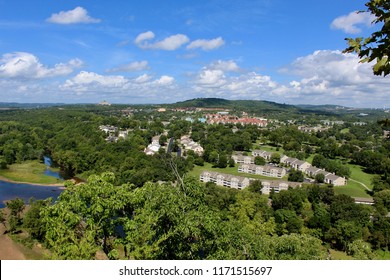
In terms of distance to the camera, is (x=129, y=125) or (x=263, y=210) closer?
(x=263, y=210)

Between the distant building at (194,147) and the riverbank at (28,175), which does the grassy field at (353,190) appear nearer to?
the distant building at (194,147)

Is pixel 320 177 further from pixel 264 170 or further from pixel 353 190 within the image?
pixel 264 170

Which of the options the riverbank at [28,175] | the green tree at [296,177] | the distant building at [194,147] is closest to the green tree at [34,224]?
the riverbank at [28,175]

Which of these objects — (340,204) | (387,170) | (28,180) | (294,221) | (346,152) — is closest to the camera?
(294,221)

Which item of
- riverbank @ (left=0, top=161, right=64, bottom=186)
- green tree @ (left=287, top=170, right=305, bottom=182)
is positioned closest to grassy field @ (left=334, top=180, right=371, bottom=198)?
green tree @ (left=287, top=170, right=305, bottom=182)

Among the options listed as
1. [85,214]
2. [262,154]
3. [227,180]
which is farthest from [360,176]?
[85,214]

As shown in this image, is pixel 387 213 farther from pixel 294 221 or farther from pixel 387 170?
pixel 387 170

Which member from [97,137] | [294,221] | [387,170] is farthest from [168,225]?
[97,137]
